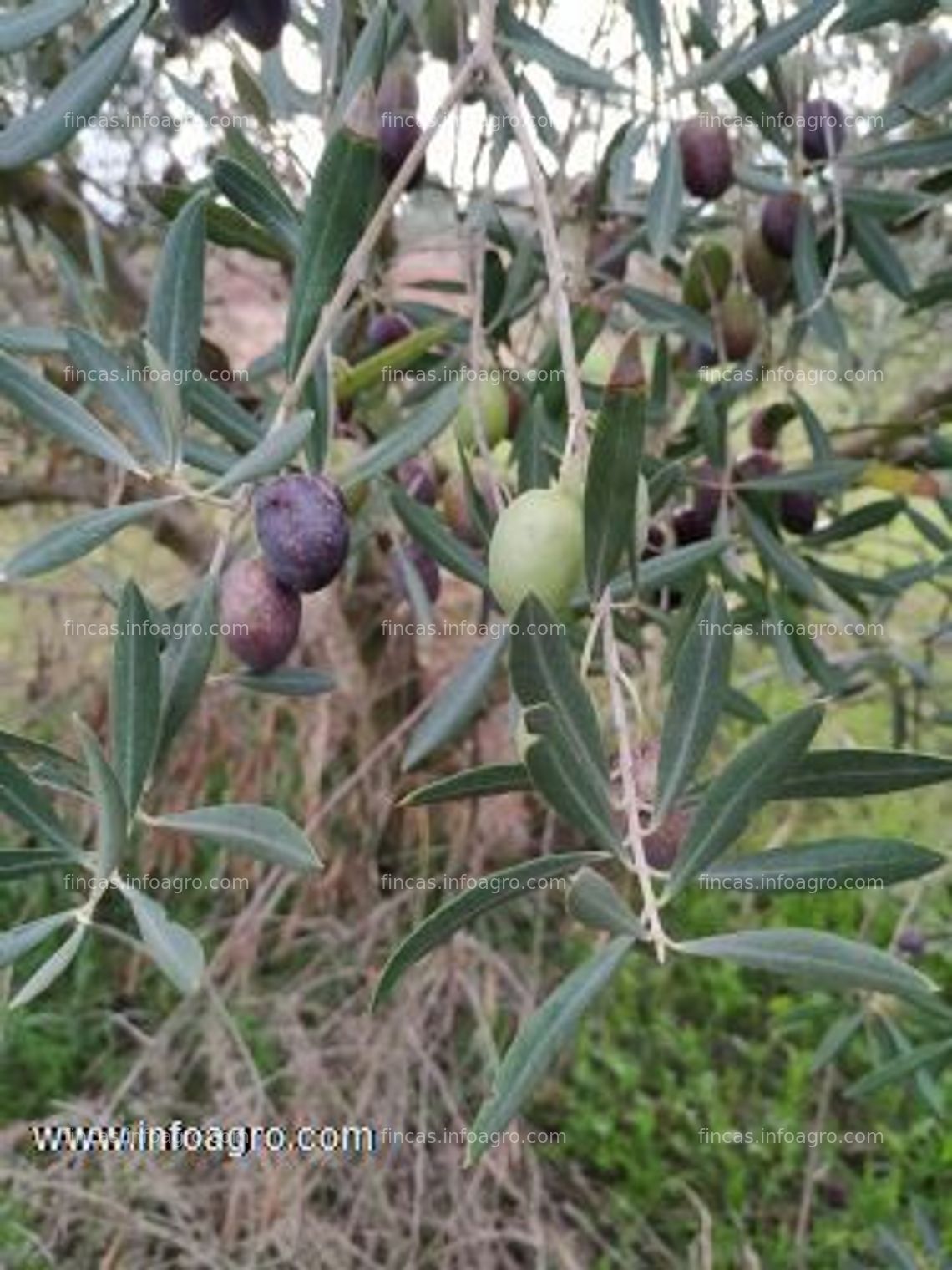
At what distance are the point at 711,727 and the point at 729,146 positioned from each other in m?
0.70

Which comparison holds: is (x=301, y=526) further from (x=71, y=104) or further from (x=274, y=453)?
(x=71, y=104)

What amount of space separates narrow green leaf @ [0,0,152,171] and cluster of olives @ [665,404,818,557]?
0.55m

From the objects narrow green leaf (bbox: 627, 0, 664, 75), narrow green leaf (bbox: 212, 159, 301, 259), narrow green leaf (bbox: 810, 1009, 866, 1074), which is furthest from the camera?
narrow green leaf (bbox: 810, 1009, 866, 1074)

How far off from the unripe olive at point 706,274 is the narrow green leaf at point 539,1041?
0.82m

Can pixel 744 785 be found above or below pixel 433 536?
below

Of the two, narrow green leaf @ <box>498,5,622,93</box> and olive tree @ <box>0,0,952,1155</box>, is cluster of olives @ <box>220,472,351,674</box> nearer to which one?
olive tree @ <box>0,0,952,1155</box>

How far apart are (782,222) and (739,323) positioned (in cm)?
11

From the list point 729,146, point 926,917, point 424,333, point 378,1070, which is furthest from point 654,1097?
point 424,333

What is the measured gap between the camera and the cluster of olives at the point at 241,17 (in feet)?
2.49

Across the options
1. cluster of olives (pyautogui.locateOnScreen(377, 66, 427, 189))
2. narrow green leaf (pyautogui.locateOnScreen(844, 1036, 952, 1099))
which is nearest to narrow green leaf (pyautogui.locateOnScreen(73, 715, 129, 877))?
cluster of olives (pyautogui.locateOnScreen(377, 66, 427, 189))

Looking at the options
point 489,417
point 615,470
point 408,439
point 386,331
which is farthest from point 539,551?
point 386,331

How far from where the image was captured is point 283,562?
630mm

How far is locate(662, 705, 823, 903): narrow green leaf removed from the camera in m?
0.55

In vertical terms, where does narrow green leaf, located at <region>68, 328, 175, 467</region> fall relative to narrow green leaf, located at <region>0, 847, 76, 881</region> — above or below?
above
